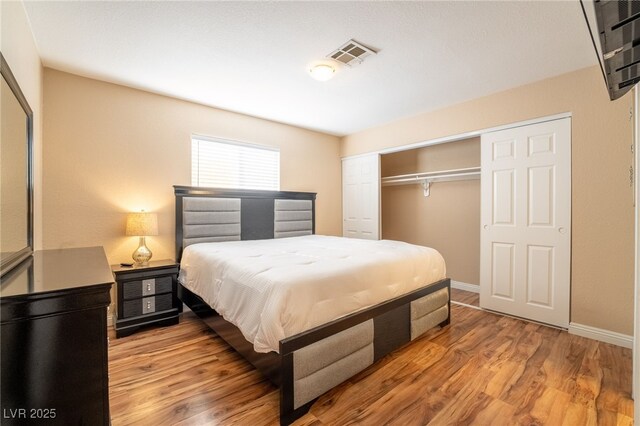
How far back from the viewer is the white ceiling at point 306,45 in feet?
6.44

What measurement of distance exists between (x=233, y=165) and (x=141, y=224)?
152cm

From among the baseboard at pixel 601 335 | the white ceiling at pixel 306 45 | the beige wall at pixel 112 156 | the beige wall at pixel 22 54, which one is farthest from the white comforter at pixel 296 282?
the white ceiling at pixel 306 45

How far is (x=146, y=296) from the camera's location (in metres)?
2.87

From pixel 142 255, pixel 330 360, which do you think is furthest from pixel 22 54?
pixel 330 360

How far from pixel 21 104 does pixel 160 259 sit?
6.65 ft

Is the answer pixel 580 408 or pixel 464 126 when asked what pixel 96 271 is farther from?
pixel 464 126

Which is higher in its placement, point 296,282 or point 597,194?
point 597,194

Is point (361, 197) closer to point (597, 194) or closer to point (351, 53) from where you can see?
point (351, 53)

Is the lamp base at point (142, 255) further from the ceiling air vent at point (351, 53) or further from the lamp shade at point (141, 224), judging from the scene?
the ceiling air vent at point (351, 53)

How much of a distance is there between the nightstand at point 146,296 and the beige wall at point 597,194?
4.15 metres

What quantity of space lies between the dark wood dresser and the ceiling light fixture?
7.87ft

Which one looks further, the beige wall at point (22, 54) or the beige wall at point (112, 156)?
the beige wall at point (112, 156)

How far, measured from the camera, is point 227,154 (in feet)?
13.1

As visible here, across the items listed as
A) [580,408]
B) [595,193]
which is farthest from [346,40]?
[580,408]
